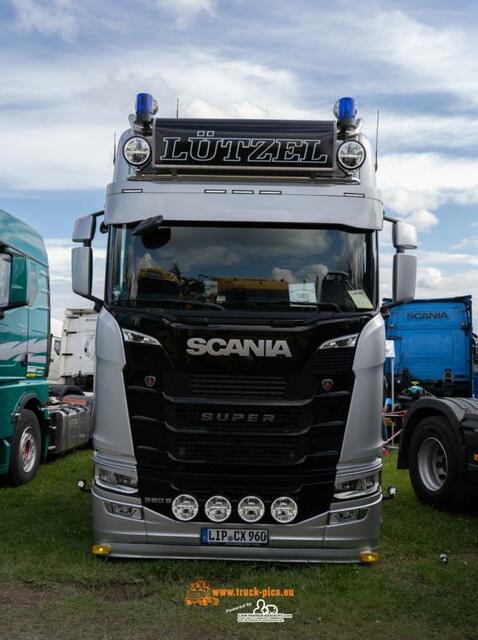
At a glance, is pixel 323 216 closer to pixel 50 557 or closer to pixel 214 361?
pixel 214 361

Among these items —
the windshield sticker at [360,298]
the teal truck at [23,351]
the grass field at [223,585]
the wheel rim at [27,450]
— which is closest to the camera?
the grass field at [223,585]

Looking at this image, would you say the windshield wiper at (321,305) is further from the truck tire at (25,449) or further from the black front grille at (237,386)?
the truck tire at (25,449)

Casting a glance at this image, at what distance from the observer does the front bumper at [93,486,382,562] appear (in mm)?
5750

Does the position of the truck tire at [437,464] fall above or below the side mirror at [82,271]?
below

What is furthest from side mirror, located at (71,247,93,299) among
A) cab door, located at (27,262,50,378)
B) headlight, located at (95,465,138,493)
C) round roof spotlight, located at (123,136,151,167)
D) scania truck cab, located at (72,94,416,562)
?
cab door, located at (27,262,50,378)

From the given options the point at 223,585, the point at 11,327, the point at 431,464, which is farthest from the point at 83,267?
the point at 431,464

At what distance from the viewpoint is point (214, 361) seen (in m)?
5.65

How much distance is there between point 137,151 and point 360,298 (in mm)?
2181

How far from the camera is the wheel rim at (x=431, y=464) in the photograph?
841 cm

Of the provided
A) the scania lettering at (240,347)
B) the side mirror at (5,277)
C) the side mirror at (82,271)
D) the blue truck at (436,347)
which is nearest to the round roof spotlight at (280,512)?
the scania lettering at (240,347)

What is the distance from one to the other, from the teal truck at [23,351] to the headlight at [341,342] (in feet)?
13.3

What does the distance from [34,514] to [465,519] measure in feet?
14.8

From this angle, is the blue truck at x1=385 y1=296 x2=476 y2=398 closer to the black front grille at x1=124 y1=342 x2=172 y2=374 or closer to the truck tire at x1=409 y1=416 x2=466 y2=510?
the truck tire at x1=409 y1=416 x2=466 y2=510

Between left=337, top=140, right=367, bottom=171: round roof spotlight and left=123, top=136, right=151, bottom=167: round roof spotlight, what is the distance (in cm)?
158
